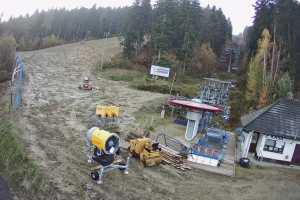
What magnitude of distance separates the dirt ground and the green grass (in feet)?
1.60

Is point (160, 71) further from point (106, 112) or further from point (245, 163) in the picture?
point (245, 163)

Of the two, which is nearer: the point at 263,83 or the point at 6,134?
the point at 6,134

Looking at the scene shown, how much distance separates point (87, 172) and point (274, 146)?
14224 mm

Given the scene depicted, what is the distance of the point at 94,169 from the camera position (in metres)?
18.0

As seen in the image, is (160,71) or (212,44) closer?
(160,71)

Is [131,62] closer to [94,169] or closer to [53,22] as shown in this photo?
[94,169]

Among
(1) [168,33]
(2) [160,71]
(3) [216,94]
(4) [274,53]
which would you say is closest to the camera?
(3) [216,94]

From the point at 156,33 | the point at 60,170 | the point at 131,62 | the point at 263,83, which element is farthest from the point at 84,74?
the point at 60,170

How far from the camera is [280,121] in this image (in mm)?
26703

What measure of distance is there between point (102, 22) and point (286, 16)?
6252 cm

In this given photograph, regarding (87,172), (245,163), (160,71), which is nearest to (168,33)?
(160,71)

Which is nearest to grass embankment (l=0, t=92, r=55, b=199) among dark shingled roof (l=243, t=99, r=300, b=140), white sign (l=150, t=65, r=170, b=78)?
dark shingled roof (l=243, t=99, r=300, b=140)

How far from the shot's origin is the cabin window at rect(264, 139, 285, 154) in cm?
2598

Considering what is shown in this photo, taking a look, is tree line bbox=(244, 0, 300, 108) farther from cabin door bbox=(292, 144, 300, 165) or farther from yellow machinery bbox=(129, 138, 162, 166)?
yellow machinery bbox=(129, 138, 162, 166)
